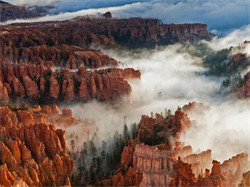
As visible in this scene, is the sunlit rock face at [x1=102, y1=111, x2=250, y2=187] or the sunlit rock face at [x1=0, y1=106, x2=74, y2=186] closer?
the sunlit rock face at [x1=102, y1=111, x2=250, y2=187]

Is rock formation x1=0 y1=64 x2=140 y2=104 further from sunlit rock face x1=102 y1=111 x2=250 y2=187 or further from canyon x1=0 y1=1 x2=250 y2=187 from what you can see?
sunlit rock face x1=102 y1=111 x2=250 y2=187

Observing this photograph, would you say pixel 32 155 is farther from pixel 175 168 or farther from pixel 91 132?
pixel 175 168

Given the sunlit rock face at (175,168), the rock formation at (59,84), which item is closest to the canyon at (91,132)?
the sunlit rock face at (175,168)

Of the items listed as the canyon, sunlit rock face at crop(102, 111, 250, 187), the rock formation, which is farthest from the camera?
the rock formation

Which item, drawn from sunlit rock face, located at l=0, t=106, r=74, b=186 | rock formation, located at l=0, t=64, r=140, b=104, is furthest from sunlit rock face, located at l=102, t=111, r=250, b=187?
rock formation, located at l=0, t=64, r=140, b=104

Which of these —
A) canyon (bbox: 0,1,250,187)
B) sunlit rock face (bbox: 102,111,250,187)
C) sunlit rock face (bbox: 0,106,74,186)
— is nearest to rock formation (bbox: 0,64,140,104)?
canyon (bbox: 0,1,250,187)

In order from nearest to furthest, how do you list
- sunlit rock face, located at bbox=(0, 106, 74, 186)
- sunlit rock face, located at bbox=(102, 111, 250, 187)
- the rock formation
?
sunlit rock face, located at bbox=(102, 111, 250, 187) → sunlit rock face, located at bbox=(0, 106, 74, 186) → the rock formation

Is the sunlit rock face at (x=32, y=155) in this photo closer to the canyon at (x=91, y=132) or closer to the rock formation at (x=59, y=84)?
the canyon at (x=91, y=132)

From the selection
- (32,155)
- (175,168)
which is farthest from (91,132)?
(175,168)

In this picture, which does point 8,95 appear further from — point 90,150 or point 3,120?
point 90,150
